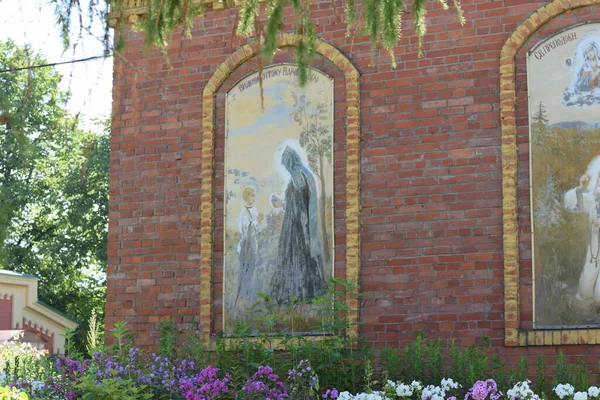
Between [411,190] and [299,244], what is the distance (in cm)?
134

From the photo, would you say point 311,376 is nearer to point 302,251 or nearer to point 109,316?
point 302,251

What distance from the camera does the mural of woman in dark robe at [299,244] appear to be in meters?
11.4

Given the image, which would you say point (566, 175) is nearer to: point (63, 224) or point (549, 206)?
point (549, 206)

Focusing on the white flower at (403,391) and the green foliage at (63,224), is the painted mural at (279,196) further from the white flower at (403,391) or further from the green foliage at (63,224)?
the green foliage at (63,224)

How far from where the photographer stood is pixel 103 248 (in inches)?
1441

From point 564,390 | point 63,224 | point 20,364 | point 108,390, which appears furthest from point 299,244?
point 63,224

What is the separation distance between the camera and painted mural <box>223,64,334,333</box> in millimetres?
11469

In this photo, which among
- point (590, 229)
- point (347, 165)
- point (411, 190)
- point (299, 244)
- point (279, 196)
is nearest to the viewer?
point (590, 229)

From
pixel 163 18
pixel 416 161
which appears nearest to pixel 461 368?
pixel 416 161

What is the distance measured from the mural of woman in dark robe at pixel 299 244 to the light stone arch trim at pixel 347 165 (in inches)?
15.4

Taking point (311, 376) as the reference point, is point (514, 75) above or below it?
above

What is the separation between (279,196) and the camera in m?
11.7

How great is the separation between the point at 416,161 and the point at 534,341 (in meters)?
2.18

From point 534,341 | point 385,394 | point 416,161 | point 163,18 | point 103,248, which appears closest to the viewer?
point 163,18
